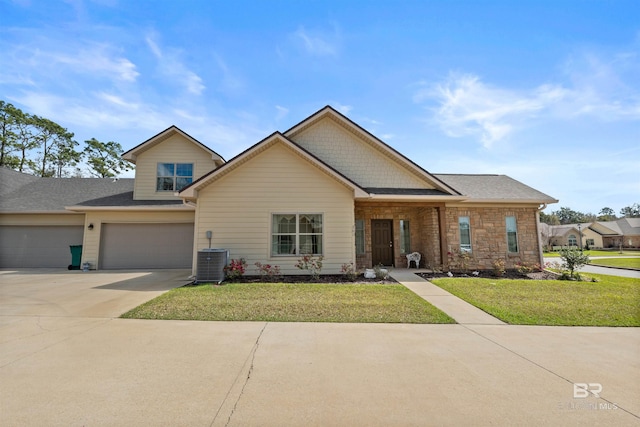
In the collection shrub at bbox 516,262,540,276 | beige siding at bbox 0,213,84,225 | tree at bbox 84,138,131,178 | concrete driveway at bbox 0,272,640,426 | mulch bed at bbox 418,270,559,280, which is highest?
tree at bbox 84,138,131,178

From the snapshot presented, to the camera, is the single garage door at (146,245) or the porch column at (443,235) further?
the single garage door at (146,245)

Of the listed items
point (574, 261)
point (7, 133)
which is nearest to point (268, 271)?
point (574, 261)

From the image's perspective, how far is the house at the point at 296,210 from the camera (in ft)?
31.6

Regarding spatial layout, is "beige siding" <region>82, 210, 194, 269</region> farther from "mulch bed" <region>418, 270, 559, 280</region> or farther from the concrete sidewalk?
"mulch bed" <region>418, 270, 559, 280</region>

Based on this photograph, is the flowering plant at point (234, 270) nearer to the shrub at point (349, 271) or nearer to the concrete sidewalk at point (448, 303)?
the shrub at point (349, 271)

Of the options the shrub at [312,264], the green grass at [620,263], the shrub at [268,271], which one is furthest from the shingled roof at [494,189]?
the shrub at [268,271]

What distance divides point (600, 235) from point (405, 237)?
178ft

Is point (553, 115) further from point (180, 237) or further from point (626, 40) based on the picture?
point (180, 237)

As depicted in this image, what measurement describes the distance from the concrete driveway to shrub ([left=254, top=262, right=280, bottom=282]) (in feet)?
13.6

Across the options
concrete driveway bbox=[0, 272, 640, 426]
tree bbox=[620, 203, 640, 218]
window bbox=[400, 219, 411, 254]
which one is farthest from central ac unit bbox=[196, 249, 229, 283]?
tree bbox=[620, 203, 640, 218]

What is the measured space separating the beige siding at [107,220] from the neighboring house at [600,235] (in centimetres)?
5265

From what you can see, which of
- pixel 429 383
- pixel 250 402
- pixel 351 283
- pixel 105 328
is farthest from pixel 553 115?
pixel 105 328

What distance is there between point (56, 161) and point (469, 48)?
3461cm

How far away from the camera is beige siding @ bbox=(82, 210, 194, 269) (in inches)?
469
